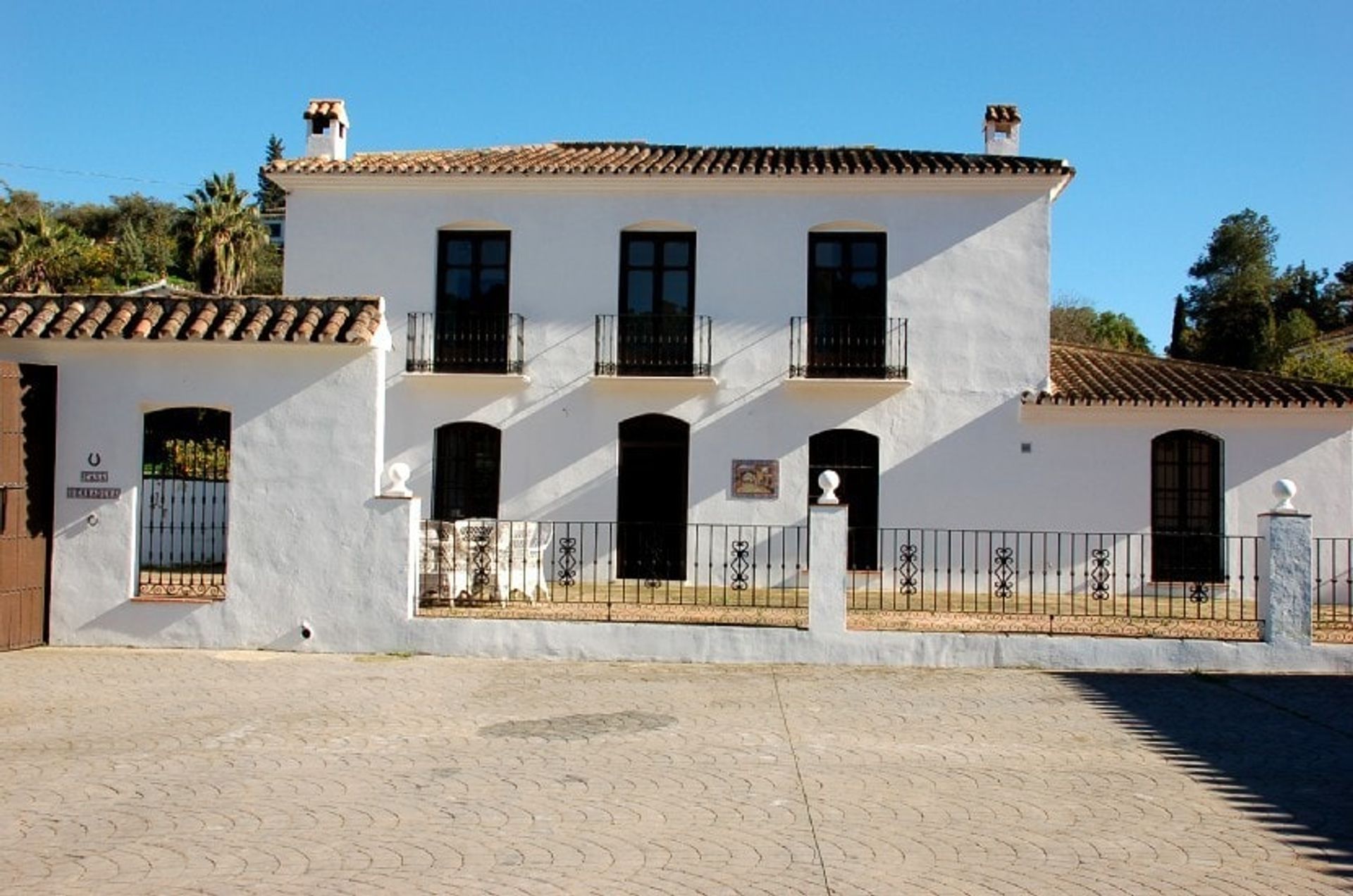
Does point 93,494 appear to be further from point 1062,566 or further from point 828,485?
point 1062,566

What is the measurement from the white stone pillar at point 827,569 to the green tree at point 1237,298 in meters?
36.2

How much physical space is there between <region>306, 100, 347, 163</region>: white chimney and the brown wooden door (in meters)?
9.70

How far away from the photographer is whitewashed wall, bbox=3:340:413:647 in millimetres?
11828

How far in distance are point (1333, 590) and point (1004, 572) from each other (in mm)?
3818

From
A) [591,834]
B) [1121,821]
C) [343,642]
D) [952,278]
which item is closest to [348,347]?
[343,642]

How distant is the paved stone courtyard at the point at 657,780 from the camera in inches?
222

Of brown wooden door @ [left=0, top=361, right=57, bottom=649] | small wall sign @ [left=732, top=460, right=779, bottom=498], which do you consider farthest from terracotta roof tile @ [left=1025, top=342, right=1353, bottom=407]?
brown wooden door @ [left=0, top=361, right=57, bottom=649]

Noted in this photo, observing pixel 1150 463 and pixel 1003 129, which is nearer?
pixel 1150 463

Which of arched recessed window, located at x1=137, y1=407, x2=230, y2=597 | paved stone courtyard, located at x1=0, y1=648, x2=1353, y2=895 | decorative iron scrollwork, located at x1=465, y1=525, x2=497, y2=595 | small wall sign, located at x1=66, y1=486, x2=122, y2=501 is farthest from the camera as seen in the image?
decorative iron scrollwork, located at x1=465, y1=525, x2=497, y2=595

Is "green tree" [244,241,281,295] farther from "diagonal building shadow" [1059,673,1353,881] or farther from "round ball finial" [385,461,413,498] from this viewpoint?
"diagonal building shadow" [1059,673,1353,881]

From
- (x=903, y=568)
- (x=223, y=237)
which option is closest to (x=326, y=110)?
(x=903, y=568)

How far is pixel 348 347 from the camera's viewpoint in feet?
38.8

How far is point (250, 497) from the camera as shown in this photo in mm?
11922

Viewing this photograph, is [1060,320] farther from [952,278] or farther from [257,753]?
[257,753]
